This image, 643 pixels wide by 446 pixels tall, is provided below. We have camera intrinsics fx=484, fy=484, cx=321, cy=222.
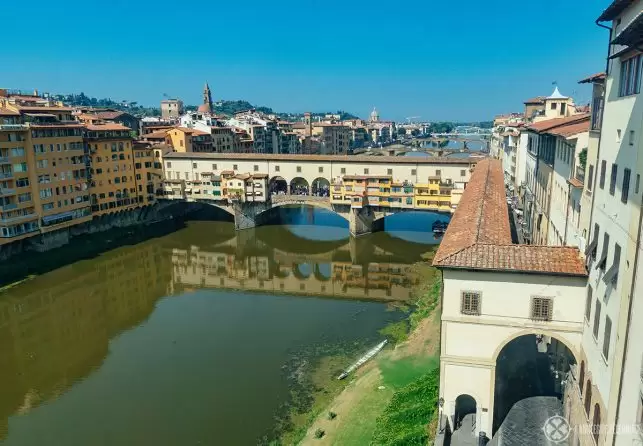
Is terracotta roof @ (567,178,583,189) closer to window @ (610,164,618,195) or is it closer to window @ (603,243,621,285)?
window @ (610,164,618,195)

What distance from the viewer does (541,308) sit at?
13.5 meters

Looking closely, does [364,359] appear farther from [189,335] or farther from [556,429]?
[189,335]

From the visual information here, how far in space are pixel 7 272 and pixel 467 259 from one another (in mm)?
34583

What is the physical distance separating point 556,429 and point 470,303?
4561 millimetres

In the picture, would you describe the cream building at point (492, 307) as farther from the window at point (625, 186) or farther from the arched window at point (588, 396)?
the window at point (625, 186)

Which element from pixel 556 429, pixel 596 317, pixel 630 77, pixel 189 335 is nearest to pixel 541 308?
pixel 596 317

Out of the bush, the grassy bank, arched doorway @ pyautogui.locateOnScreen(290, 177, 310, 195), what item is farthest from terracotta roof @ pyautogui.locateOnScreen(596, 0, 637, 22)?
arched doorway @ pyautogui.locateOnScreen(290, 177, 310, 195)

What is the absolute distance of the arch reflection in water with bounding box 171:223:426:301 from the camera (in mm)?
35156

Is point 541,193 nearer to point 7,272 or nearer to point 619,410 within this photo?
point 619,410

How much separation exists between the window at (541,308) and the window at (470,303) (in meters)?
1.47

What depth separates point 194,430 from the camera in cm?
1823

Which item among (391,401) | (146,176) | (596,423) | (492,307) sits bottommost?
(391,401)

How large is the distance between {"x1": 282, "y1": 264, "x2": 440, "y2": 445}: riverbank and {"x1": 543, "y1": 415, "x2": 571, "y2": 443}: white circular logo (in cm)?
332

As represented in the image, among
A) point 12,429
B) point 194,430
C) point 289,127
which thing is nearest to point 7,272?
point 12,429
